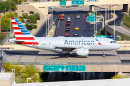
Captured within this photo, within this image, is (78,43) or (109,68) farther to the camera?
(78,43)

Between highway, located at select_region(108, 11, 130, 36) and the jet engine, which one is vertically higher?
the jet engine

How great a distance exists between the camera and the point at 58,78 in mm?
71500

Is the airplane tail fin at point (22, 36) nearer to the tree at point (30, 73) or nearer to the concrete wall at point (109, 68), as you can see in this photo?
the tree at point (30, 73)

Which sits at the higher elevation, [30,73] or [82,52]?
[82,52]

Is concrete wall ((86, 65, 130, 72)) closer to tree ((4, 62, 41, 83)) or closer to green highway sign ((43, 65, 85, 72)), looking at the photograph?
green highway sign ((43, 65, 85, 72))

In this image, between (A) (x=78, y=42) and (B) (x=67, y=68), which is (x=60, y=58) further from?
(B) (x=67, y=68)

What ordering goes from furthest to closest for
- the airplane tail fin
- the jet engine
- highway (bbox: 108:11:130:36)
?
highway (bbox: 108:11:130:36) < the airplane tail fin < the jet engine

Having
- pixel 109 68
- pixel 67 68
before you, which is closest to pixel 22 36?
pixel 67 68

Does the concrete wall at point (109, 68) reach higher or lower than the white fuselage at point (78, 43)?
lower

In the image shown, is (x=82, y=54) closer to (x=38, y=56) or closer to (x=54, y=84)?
(x=38, y=56)

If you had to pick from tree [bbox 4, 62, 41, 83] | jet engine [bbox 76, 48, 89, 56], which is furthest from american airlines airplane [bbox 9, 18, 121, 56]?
tree [bbox 4, 62, 41, 83]

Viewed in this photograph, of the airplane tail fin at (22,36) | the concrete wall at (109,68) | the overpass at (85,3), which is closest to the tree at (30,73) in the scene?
the concrete wall at (109,68)

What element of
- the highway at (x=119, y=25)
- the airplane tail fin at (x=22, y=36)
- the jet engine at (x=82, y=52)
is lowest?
the highway at (x=119, y=25)

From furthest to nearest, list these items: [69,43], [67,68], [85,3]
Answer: [85,3], [69,43], [67,68]
